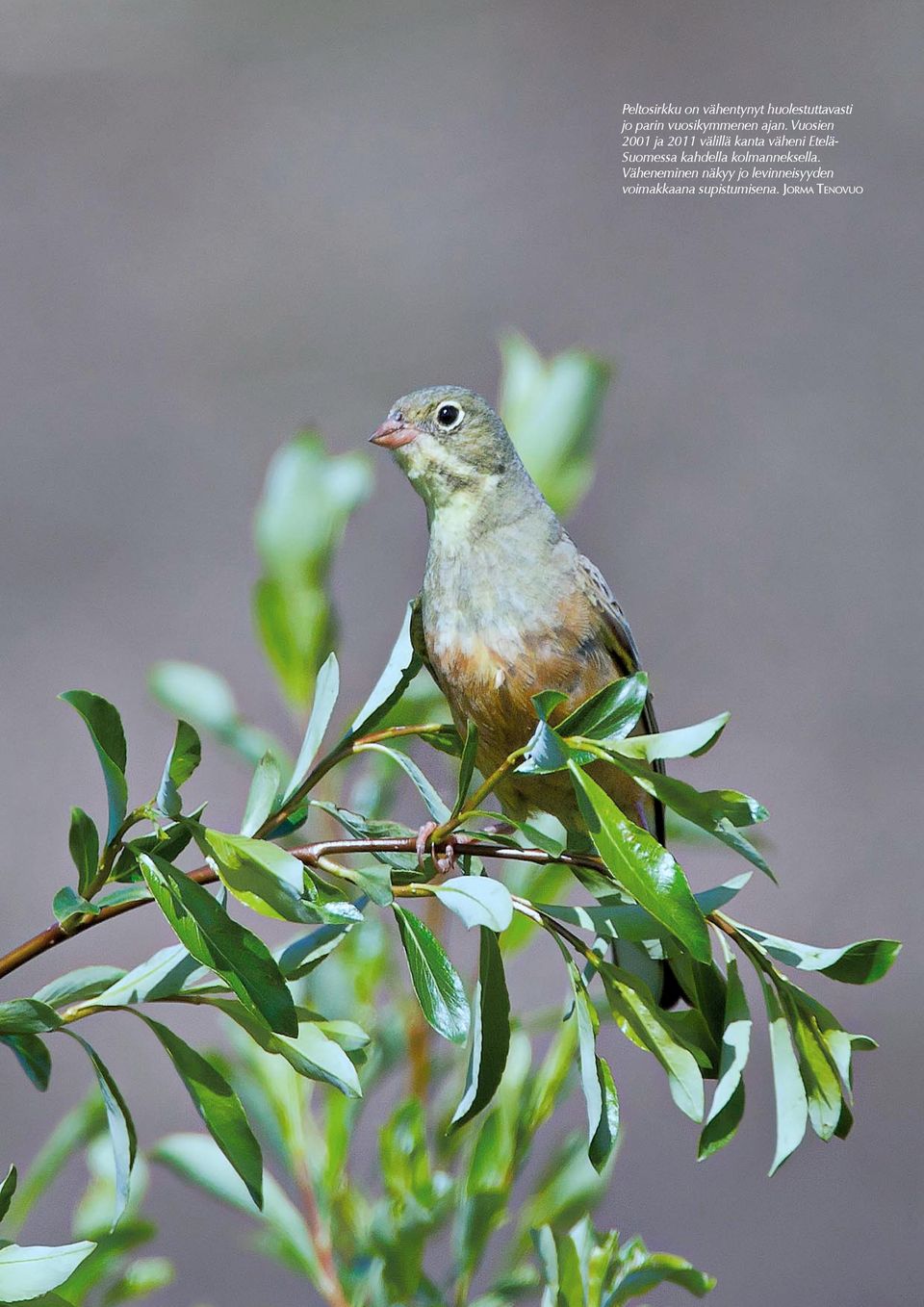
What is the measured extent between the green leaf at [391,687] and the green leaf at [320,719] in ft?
0.07

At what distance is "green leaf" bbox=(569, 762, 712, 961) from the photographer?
71 cm

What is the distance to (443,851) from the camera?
966 millimetres

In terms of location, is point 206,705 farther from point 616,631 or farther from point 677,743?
point 677,743

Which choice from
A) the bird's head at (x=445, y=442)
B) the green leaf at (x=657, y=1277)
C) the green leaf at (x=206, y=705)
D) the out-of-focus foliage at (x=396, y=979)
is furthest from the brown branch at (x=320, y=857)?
the bird's head at (x=445, y=442)

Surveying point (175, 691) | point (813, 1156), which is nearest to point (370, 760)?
point (175, 691)

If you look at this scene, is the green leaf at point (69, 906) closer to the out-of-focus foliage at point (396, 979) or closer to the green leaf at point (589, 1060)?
the out-of-focus foliage at point (396, 979)

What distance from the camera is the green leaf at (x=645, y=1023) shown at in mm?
812

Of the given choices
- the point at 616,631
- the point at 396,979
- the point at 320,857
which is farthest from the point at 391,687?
the point at 616,631

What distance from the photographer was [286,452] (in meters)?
1.24

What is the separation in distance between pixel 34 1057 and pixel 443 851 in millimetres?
296

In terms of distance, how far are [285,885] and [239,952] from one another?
4 centimetres

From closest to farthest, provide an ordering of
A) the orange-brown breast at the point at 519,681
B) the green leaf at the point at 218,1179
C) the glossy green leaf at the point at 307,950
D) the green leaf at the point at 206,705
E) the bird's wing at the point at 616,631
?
the glossy green leaf at the point at 307,950 < the green leaf at the point at 218,1179 < the green leaf at the point at 206,705 < the orange-brown breast at the point at 519,681 < the bird's wing at the point at 616,631

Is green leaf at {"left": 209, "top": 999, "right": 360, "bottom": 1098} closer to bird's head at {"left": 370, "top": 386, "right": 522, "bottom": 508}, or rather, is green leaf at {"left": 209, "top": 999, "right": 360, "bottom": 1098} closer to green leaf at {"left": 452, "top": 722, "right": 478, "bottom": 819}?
green leaf at {"left": 452, "top": 722, "right": 478, "bottom": 819}

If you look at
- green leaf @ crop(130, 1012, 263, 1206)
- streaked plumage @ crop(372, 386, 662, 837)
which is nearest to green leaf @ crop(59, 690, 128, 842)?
green leaf @ crop(130, 1012, 263, 1206)
